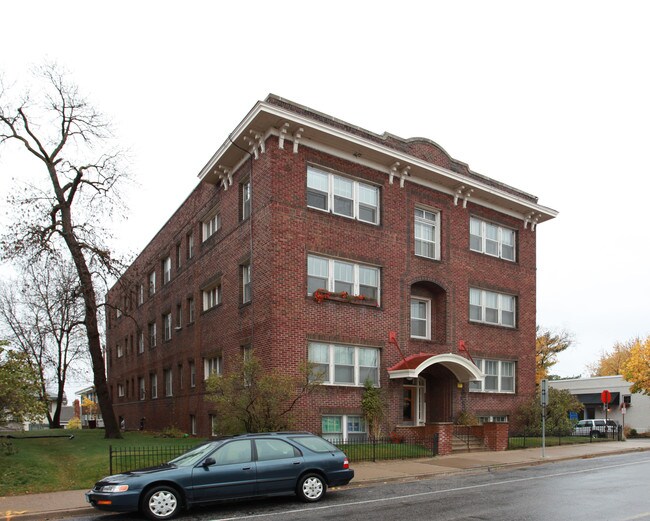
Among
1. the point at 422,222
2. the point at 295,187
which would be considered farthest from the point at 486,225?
the point at 295,187

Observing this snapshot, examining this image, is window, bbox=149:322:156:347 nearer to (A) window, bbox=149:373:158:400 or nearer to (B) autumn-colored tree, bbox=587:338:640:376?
(A) window, bbox=149:373:158:400

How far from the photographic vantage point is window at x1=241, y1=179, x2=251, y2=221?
2477cm

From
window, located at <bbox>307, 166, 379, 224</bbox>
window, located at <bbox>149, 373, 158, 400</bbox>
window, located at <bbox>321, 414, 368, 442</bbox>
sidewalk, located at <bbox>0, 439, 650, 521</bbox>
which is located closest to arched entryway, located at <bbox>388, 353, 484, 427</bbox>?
window, located at <bbox>321, 414, 368, 442</bbox>

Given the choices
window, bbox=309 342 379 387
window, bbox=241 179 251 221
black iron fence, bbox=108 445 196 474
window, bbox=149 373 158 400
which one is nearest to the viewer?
black iron fence, bbox=108 445 196 474

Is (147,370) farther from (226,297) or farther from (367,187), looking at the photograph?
(367,187)

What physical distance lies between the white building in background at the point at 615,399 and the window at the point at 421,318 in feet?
83.9

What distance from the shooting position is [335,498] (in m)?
13.7

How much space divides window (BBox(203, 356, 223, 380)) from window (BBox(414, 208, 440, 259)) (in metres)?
9.40

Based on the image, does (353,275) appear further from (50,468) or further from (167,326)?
(167,326)

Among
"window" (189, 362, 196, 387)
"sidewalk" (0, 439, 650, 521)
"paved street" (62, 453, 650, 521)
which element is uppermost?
"window" (189, 362, 196, 387)

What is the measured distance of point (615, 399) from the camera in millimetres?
53469

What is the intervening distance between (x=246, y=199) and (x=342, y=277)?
5.00 metres

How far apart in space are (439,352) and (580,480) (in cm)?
1119

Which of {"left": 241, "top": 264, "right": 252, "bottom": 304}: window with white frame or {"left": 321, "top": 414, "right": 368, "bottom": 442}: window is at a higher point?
{"left": 241, "top": 264, "right": 252, "bottom": 304}: window with white frame
